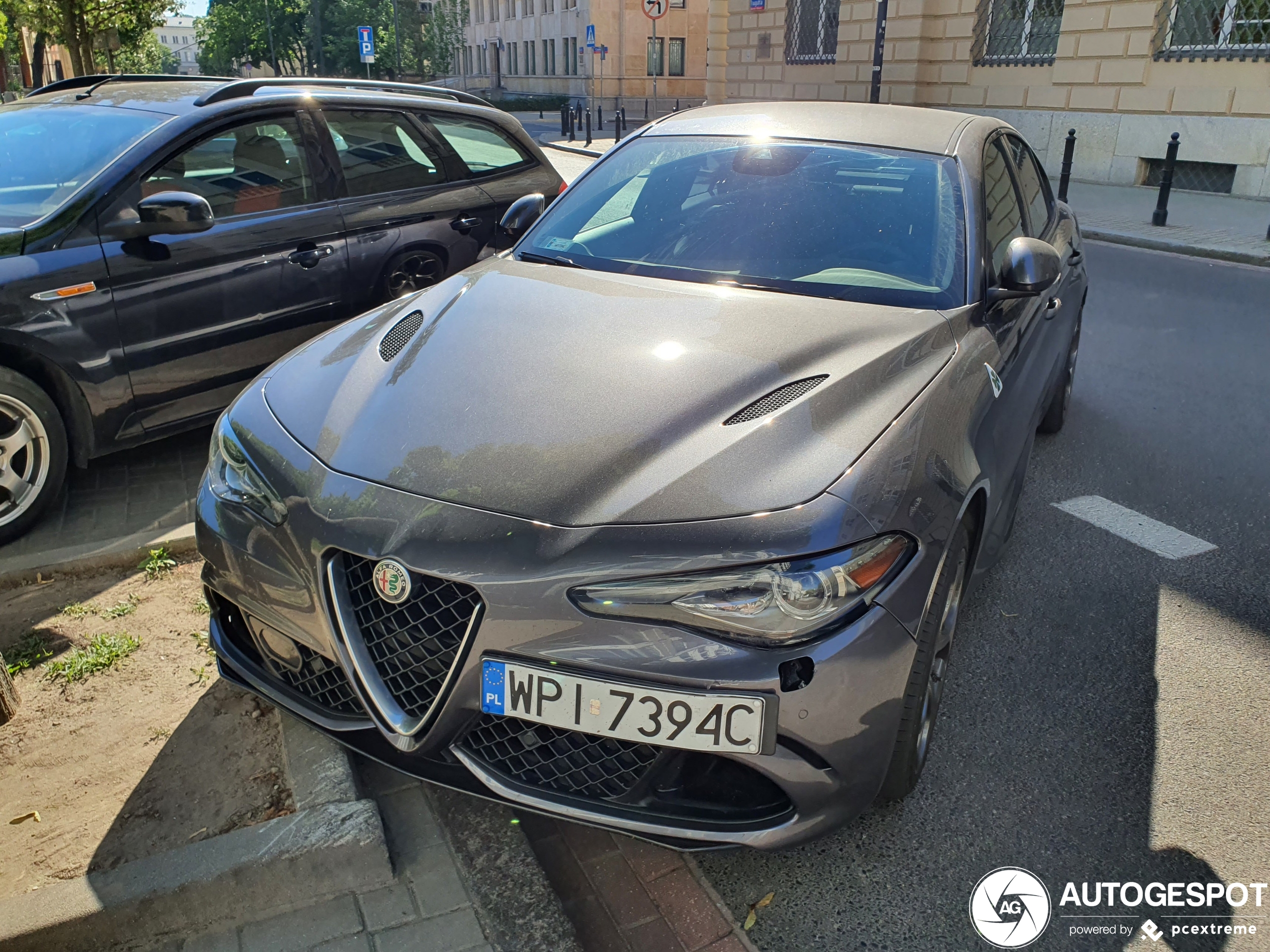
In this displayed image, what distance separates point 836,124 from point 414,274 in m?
2.50

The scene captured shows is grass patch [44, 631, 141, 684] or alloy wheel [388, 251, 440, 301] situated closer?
grass patch [44, 631, 141, 684]

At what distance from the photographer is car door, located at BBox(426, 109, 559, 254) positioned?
5.58 meters

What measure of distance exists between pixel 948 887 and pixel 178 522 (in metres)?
3.13

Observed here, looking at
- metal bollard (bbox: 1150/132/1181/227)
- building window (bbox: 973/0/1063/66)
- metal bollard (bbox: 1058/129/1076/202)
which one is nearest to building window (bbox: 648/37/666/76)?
building window (bbox: 973/0/1063/66)

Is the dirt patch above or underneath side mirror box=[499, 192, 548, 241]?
underneath

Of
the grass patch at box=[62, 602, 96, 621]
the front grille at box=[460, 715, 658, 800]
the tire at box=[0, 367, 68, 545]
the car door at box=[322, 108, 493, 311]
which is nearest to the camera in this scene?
the front grille at box=[460, 715, 658, 800]

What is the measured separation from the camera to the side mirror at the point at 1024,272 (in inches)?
115

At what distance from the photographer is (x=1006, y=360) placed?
118 inches

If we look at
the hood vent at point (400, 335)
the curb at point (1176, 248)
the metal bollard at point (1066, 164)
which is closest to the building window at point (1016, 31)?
the metal bollard at point (1066, 164)

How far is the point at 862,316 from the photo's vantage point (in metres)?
2.73

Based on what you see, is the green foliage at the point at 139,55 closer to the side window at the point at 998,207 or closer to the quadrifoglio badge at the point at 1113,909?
the side window at the point at 998,207

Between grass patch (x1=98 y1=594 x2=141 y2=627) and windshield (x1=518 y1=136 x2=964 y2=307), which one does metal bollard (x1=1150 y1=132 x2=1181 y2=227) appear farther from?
grass patch (x1=98 y1=594 x2=141 y2=627)

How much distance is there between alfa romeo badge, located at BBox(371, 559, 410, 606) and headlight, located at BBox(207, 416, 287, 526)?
345 millimetres

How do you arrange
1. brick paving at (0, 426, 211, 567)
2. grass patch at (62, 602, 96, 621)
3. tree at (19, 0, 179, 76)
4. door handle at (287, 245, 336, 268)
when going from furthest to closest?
1. tree at (19, 0, 179, 76)
2. door handle at (287, 245, 336, 268)
3. brick paving at (0, 426, 211, 567)
4. grass patch at (62, 602, 96, 621)
